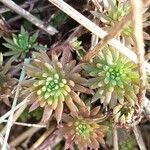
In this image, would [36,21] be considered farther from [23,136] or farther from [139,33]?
[139,33]

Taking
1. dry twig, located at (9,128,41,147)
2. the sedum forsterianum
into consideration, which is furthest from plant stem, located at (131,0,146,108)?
dry twig, located at (9,128,41,147)

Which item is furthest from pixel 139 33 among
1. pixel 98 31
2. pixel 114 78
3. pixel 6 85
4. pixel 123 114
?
pixel 6 85

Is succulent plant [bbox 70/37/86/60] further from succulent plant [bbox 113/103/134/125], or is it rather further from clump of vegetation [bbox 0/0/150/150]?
succulent plant [bbox 113/103/134/125]

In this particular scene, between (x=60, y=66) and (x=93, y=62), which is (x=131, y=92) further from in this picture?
(x=60, y=66)

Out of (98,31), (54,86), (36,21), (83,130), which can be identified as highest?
(36,21)

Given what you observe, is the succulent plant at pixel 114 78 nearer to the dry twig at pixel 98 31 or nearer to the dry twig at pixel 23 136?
the dry twig at pixel 98 31
